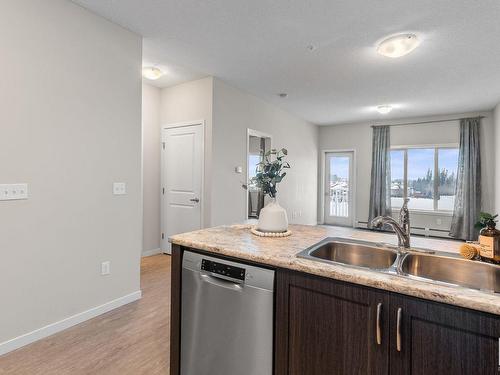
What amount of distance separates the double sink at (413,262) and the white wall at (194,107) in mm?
2589

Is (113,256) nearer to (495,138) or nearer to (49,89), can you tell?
(49,89)

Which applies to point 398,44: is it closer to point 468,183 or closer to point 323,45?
point 323,45

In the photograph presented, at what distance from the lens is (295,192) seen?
252 inches

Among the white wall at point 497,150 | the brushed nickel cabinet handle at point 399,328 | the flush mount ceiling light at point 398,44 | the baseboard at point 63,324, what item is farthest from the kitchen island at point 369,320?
the white wall at point 497,150

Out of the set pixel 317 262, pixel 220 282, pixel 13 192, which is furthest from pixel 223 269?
pixel 13 192

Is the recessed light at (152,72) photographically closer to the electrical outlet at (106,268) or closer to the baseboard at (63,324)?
the electrical outlet at (106,268)

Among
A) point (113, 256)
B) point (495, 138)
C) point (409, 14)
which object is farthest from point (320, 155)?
point (113, 256)

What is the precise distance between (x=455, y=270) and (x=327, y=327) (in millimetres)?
685

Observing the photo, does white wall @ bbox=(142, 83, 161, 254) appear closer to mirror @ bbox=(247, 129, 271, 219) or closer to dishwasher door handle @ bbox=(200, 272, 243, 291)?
mirror @ bbox=(247, 129, 271, 219)

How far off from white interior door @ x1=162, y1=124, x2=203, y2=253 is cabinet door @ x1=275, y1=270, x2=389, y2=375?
2.95m

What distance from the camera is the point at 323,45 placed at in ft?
9.93

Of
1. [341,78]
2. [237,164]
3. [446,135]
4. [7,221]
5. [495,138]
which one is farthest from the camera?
[446,135]

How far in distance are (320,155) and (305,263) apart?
675 cm

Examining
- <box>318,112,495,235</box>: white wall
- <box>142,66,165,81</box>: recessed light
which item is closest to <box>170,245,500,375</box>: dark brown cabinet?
<box>142,66,165,81</box>: recessed light
